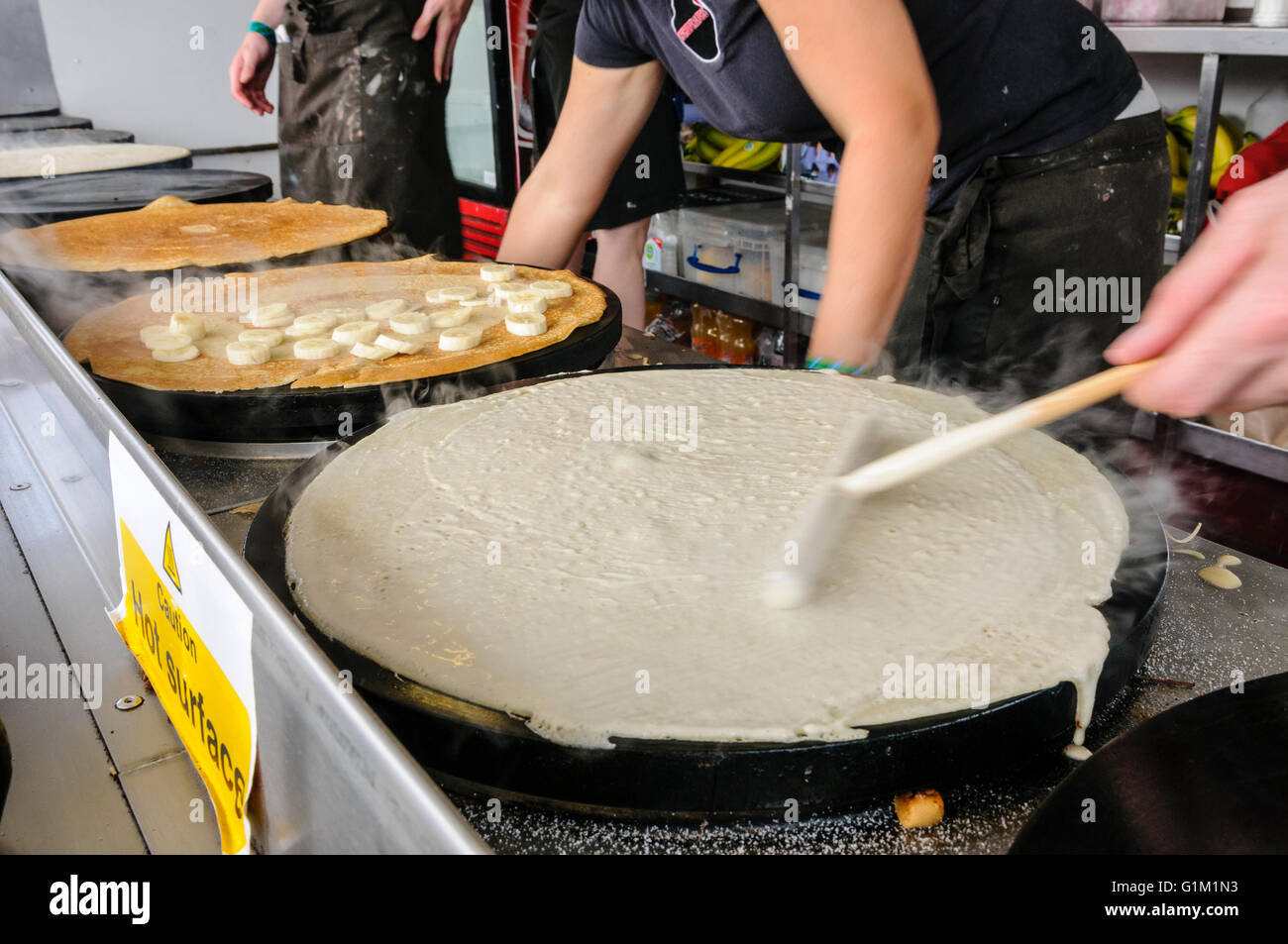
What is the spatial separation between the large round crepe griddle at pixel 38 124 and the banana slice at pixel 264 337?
3.53 m

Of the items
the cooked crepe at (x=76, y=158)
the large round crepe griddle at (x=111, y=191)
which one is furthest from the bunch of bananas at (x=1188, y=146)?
the cooked crepe at (x=76, y=158)

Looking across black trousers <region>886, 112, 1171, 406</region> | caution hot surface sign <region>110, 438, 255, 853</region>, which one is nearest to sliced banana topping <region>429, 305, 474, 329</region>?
caution hot surface sign <region>110, 438, 255, 853</region>

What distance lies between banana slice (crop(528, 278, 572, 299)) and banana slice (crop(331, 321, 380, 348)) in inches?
11.8

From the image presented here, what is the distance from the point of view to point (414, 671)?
75cm

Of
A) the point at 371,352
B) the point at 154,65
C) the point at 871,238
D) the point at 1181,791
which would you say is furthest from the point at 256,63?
the point at 154,65

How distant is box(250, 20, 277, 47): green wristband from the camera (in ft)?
8.17

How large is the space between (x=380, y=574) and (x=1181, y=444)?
273 centimetres

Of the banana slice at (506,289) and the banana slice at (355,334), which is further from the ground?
the banana slice at (506,289)

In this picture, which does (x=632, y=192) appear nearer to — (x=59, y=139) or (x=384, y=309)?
(x=384, y=309)

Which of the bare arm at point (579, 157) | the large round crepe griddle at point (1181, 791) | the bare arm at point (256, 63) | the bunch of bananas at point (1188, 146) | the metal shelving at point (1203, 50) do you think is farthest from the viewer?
the bunch of bananas at point (1188, 146)

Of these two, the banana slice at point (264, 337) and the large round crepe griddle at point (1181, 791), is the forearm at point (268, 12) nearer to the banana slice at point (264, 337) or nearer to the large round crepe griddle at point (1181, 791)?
the banana slice at point (264, 337)

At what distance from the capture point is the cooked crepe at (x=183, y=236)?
1927mm
